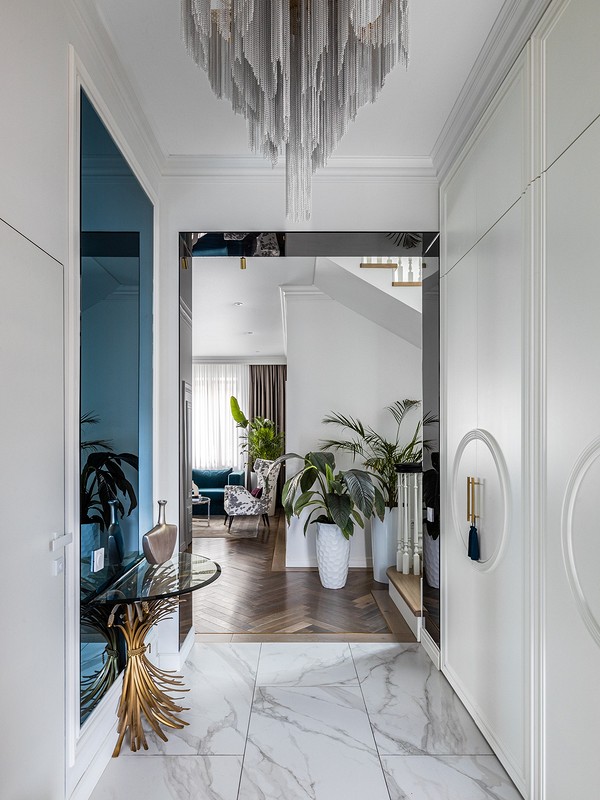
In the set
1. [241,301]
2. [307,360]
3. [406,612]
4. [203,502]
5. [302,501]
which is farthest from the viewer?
[203,502]

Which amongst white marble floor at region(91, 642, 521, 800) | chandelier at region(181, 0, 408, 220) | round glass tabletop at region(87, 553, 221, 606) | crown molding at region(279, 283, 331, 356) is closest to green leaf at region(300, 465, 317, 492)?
crown molding at region(279, 283, 331, 356)

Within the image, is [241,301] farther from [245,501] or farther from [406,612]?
[406,612]

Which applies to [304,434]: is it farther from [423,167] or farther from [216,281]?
[423,167]

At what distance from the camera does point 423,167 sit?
129 inches

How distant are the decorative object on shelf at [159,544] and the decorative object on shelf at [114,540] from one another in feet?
0.37

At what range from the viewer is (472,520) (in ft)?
8.47

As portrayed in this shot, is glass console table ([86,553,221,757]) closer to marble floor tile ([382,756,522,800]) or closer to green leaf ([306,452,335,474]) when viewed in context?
marble floor tile ([382,756,522,800])

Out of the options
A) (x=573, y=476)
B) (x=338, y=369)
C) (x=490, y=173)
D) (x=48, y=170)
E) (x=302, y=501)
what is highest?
(x=490, y=173)

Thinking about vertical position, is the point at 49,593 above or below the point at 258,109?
below

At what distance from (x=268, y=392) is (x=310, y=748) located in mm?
8293

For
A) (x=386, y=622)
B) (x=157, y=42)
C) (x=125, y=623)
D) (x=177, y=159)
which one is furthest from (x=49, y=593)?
(x=386, y=622)

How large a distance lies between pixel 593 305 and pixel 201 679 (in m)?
2.55

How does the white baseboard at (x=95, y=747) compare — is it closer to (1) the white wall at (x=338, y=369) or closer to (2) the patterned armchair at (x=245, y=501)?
(1) the white wall at (x=338, y=369)

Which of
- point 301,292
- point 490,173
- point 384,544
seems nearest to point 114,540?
point 490,173
